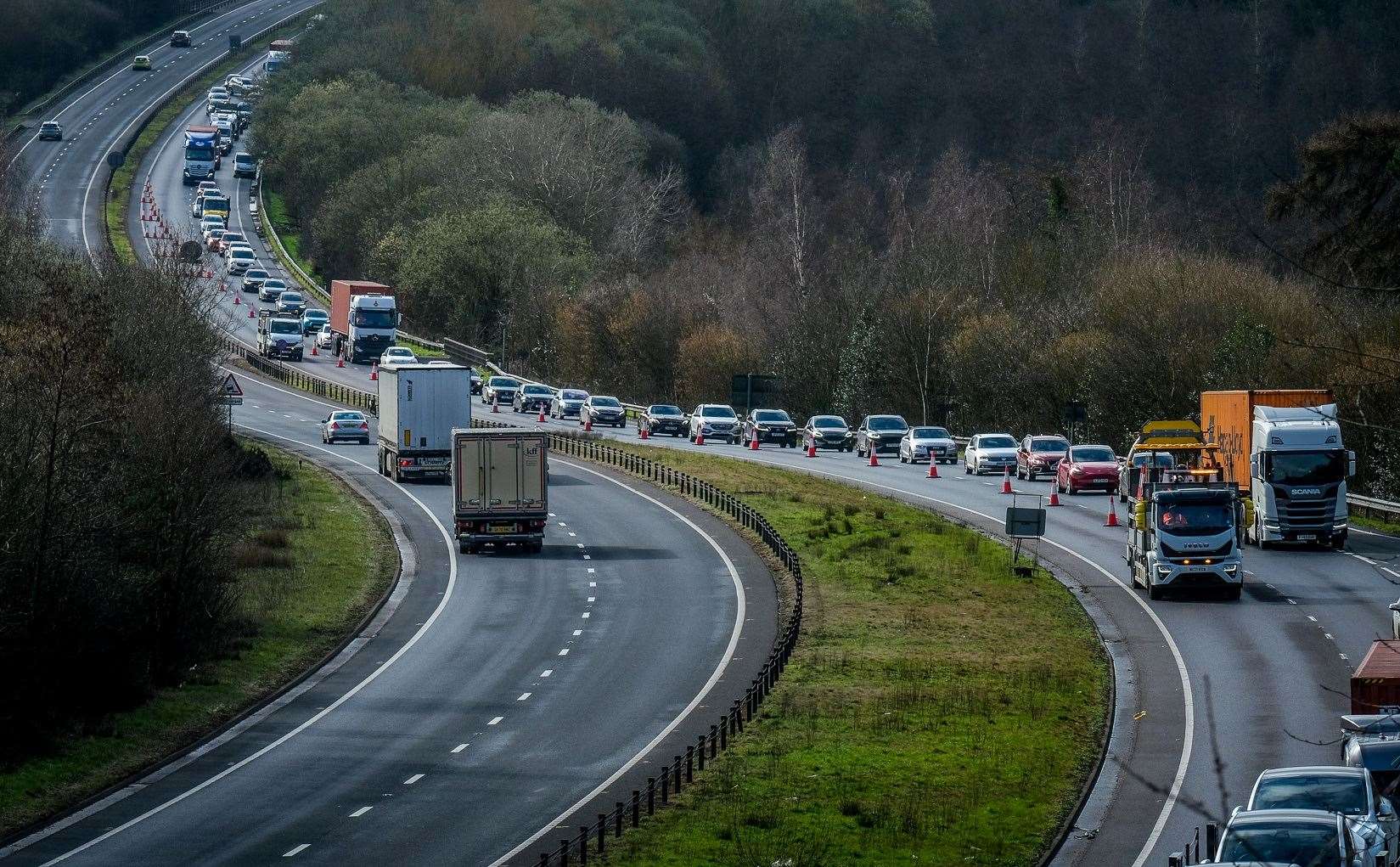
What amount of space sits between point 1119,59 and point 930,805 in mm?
130168

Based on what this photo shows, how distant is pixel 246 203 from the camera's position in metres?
154

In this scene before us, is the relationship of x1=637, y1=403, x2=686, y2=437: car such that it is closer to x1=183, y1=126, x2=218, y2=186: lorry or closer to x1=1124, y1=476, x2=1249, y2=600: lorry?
x1=1124, y1=476, x2=1249, y2=600: lorry

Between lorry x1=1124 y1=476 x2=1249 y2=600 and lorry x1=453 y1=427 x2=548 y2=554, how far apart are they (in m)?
16.2

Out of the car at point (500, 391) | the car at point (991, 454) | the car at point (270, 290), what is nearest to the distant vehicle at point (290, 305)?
the car at point (270, 290)

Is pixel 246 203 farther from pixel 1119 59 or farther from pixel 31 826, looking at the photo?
pixel 31 826

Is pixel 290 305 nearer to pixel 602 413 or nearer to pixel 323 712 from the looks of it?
pixel 602 413

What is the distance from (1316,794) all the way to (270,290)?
10463cm

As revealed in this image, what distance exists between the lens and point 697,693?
1476 inches

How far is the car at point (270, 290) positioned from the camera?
123 metres

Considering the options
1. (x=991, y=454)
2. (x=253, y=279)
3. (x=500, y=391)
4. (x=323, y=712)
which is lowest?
(x=323, y=712)

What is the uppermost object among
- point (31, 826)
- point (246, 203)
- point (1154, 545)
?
point (246, 203)

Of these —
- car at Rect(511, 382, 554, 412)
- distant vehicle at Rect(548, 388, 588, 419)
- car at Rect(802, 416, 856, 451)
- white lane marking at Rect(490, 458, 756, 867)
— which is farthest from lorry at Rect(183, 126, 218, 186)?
white lane marking at Rect(490, 458, 756, 867)

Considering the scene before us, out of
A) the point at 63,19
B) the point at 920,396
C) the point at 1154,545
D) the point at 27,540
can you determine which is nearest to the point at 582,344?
the point at 920,396

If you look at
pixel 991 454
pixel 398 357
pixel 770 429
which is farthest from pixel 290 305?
pixel 991 454
